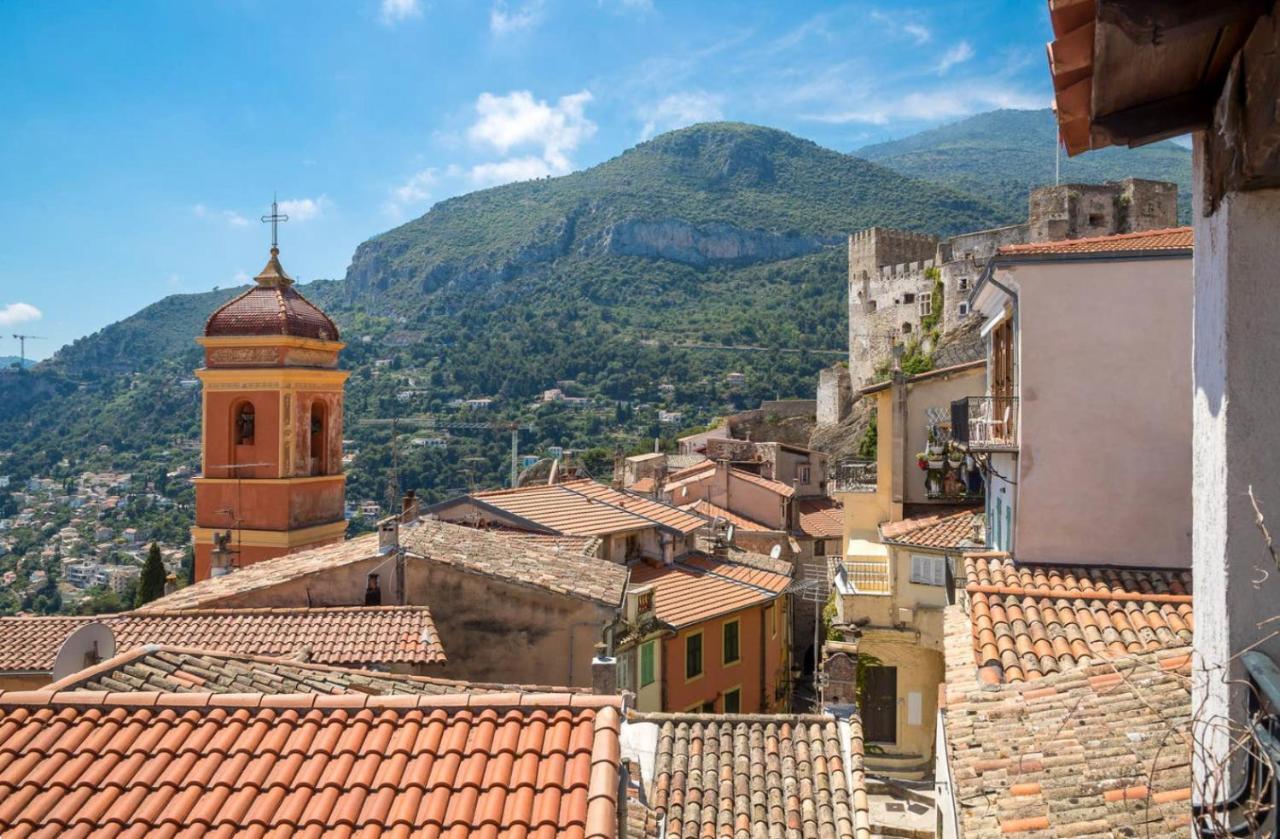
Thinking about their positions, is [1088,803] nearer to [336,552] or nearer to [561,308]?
[336,552]

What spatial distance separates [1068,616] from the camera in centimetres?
848

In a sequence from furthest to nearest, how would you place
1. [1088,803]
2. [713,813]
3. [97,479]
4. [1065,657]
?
[97,479]
[713,813]
[1065,657]
[1088,803]

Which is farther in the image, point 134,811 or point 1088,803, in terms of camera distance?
point 134,811

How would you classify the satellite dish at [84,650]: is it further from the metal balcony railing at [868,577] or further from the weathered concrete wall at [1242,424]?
the metal balcony railing at [868,577]

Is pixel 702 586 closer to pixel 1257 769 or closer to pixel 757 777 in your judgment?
pixel 757 777

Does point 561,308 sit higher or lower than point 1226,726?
higher

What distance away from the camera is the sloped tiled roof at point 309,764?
4961mm

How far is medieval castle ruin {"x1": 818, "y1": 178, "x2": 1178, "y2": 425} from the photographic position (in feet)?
156

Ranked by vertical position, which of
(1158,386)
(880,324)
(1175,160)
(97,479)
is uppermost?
(1175,160)

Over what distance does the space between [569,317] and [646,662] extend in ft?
333

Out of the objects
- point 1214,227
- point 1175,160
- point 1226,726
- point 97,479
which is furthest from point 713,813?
point 1175,160

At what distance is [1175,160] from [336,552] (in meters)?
159

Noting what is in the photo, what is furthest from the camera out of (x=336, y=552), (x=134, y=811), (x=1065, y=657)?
(x=336, y=552)

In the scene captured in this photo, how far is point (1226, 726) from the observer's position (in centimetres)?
290
